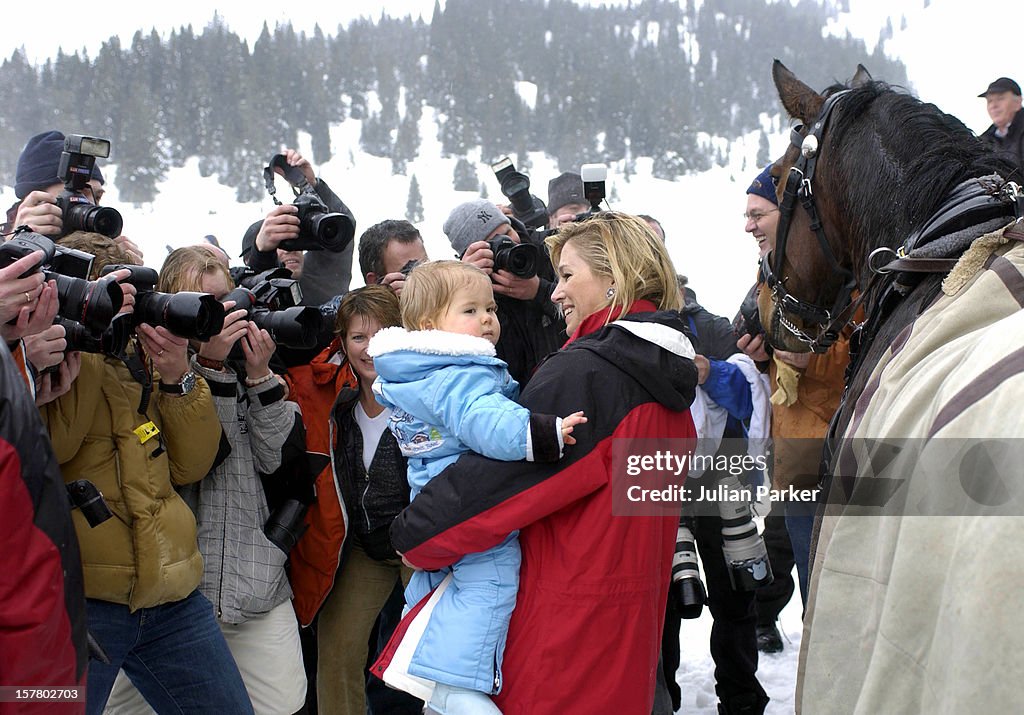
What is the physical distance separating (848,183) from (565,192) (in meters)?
2.73

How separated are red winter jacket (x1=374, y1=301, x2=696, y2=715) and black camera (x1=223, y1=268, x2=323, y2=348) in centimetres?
89

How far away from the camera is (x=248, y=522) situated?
9.02 feet

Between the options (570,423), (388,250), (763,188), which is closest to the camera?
(570,423)

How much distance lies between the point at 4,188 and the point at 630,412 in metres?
31.5

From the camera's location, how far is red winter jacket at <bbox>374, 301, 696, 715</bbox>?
1958mm

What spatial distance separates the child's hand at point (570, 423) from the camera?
1964 mm

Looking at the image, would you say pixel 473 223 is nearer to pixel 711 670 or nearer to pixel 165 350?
pixel 165 350

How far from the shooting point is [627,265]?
2.23m

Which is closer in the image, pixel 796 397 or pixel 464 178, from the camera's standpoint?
pixel 796 397

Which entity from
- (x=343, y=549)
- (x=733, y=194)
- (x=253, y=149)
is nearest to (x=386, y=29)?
(x=253, y=149)

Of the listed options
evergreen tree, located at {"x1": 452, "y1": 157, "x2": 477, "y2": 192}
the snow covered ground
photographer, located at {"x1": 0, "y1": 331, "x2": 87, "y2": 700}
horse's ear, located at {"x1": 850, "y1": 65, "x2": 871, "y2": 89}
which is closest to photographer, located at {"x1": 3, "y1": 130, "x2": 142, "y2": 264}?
photographer, located at {"x1": 0, "y1": 331, "x2": 87, "y2": 700}

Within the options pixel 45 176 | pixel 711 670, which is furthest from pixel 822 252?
pixel 45 176

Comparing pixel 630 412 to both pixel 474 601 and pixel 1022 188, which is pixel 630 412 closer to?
pixel 474 601

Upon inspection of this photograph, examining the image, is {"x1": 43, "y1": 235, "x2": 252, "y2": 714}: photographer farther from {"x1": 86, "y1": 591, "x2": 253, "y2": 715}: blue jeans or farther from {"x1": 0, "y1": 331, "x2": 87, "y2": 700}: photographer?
{"x1": 0, "y1": 331, "x2": 87, "y2": 700}: photographer
